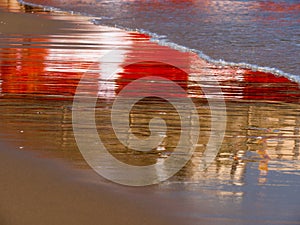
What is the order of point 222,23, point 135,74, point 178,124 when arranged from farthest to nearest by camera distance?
1. point 222,23
2. point 135,74
3. point 178,124

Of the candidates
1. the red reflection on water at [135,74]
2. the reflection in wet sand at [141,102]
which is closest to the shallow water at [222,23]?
the red reflection on water at [135,74]

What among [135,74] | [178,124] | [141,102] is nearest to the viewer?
[178,124]

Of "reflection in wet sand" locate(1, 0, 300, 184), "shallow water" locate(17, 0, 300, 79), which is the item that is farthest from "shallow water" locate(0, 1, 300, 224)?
"shallow water" locate(17, 0, 300, 79)

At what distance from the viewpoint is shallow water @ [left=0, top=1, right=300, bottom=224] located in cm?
352

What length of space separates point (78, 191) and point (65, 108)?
2017 mm

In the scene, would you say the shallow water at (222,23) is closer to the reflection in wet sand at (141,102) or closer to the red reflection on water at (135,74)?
the red reflection on water at (135,74)

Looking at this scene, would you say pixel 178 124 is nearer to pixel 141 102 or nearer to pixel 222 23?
pixel 141 102

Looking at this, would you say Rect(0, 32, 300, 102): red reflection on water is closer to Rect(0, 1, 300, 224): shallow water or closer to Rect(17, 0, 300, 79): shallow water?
Rect(0, 1, 300, 224): shallow water

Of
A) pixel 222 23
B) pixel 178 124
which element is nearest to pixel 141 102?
pixel 178 124

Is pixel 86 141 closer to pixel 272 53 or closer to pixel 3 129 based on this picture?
pixel 3 129

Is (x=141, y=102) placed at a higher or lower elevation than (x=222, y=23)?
lower

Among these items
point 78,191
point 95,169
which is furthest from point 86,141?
point 78,191

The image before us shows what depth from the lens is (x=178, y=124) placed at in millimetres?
5031

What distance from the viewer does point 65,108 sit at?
551 centimetres
